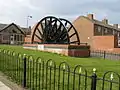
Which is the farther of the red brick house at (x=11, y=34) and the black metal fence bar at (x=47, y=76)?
the red brick house at (x=11, y=34)

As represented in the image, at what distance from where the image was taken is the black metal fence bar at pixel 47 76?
674 cm

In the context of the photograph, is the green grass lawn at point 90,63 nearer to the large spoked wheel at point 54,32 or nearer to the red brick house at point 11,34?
the large spoked wheel at point 54,32

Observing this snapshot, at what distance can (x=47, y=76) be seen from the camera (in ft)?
31.8

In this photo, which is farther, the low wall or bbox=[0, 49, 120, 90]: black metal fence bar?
the low wall

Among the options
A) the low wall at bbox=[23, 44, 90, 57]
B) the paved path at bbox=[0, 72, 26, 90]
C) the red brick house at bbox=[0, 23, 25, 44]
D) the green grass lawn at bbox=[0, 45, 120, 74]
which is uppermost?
the red brick house at bbox=[0, 23, 25, 44]

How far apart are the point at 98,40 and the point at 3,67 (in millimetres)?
41198

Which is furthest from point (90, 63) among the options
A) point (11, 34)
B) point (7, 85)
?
point (11, 34)

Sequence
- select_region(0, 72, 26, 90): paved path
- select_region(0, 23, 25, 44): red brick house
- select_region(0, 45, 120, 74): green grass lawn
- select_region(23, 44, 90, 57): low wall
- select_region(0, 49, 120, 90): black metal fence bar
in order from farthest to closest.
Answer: select_region(0, 23, 25, 44): red brick house → select_region(23, 44, 90, 57): low wall → select_region(0, 45, 120, 74): green grass lawn → select_region(0, 72, 26, 90): paved path → select_region(0, 49, 120, 90): black metal fence bar

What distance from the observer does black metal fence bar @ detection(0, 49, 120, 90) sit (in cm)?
674

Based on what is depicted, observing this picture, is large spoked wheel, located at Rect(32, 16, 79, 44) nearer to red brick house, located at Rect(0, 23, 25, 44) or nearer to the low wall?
the low wall

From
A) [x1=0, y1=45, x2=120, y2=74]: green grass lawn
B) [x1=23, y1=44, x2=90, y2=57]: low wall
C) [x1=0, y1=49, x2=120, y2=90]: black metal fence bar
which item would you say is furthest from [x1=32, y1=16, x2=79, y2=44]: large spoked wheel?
[x1=0, y1=49, x2=120, y2=90]: black metal fence bar

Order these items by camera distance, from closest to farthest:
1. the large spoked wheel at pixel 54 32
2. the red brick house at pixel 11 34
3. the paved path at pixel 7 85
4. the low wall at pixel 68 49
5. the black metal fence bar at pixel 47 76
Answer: the black metal fence bar at pixel 47 76 → the paved path at pixel 7 85 → the low wall at pixel 68 49 → the large spoked wheel at pixel 54 32 → the red brick house at pixel 11 34

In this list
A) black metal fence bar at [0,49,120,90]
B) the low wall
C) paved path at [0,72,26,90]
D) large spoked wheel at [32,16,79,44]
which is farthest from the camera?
large spoked wheel at [32,16,79,44]

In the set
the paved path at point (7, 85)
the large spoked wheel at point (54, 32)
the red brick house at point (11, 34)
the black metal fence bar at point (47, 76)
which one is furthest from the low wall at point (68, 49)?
the red brick house at point (11, 34)
